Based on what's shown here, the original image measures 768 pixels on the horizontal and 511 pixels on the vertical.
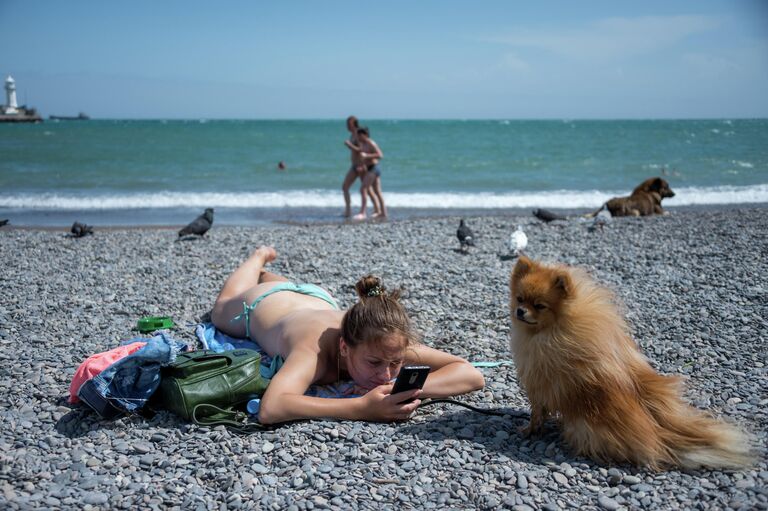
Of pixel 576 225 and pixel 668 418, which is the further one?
Result: pixel 576 225

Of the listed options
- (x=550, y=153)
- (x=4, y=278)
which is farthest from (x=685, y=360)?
(x=550, y=153)

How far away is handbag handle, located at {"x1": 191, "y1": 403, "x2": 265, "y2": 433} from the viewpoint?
384 cm

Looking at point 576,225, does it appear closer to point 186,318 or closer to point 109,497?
point 186,318

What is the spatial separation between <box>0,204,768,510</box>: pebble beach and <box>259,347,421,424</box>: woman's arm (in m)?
0.08

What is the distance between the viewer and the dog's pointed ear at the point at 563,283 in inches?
128

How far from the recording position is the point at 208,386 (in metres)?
3.96

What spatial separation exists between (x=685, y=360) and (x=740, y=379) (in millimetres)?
516

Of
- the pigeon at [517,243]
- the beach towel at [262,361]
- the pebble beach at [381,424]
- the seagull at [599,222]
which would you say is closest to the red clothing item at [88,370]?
the pebble beach at [381,424]

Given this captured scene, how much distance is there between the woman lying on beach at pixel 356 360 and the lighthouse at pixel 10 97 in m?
98.4

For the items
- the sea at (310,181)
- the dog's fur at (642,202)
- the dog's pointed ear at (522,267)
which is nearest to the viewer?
the dog's pointed ear at (522,267)

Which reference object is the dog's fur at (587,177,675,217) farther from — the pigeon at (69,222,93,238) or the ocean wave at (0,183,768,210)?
the pigeon at (69,222,93,238)

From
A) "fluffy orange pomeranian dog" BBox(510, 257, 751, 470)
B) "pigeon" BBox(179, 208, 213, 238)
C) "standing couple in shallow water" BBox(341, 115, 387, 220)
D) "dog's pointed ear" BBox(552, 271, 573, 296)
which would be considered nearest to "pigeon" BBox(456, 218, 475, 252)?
"pigeon" BBox(179, 208, 213, 238)

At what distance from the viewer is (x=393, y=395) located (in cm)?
387

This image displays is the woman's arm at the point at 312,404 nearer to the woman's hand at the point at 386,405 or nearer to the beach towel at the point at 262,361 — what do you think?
the woman's hand at the point at 386,405
